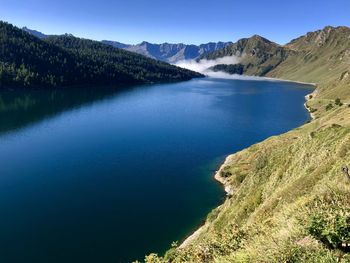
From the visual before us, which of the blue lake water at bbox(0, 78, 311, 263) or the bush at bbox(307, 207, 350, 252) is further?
the blue lake water at bbox(0, 78, 311, 263)

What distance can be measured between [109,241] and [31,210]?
72.1 ft

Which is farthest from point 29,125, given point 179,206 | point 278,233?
point 278,233

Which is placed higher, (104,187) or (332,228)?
(332,228)

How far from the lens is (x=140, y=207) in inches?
3194

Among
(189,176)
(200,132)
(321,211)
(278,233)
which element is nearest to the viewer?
(321,211)

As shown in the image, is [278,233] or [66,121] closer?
[278,233]

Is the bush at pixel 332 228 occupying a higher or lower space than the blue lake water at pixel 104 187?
higher

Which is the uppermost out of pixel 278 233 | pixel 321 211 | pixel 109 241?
pixel 321 211

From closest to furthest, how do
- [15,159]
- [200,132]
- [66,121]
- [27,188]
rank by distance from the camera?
1. [27,188]
2. [15,159]
3. [200,132]
4. [66,121]

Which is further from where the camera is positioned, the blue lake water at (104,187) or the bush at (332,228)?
the blue lake water at (104,187)

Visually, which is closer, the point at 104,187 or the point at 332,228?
the point at 332,228

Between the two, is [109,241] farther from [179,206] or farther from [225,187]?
[225,187]

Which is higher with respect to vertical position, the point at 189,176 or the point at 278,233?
the point at 278,233

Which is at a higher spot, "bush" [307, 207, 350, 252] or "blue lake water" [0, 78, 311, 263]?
"bush" [307, 207, 350, 252]
